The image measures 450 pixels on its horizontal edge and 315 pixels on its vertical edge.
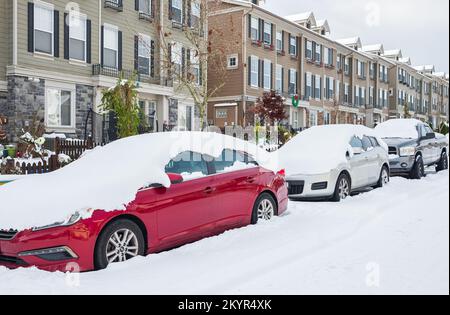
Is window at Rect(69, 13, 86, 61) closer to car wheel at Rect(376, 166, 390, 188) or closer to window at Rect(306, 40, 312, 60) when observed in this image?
car wheel at Rect(376, 166, 390, 188)

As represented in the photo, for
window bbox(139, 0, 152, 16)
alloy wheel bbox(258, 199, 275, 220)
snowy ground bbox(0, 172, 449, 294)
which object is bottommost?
snowy ground bbox(0, 172, 449, 294)

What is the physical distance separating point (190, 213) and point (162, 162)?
765 millimetres

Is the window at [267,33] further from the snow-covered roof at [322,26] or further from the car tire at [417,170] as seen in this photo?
the car tire at [417,170]

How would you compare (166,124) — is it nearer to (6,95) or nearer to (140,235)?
(6,95)

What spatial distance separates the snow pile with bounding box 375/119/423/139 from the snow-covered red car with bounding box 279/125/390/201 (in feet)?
7.72

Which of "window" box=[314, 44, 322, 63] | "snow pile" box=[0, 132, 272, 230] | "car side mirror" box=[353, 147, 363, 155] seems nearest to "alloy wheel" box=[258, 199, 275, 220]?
"snow pile" box=[0, 132, 272, 230]

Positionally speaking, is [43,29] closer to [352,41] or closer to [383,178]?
[383,178]

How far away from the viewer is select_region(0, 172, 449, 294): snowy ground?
4.66m

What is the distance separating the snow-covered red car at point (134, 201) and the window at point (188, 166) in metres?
0.01

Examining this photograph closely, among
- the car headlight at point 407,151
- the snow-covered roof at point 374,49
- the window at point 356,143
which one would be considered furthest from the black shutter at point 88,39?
the snow-covered roof at point 374,49

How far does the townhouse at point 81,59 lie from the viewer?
18391mm

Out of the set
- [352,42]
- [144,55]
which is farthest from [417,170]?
[352,42]

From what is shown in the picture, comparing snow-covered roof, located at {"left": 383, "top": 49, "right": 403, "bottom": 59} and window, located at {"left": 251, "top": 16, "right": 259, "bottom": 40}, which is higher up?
snow-covered roof, located at {"left": 383, "top": 49, "right": 403, "bottom": 59}

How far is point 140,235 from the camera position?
18.6ft
